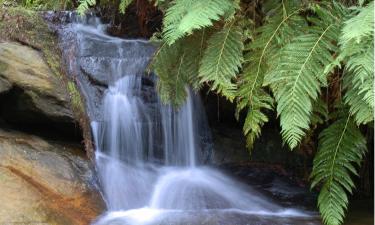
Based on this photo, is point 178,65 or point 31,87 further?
point 31,87

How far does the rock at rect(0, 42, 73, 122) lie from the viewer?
13.3ft

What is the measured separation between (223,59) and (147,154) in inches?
79.9

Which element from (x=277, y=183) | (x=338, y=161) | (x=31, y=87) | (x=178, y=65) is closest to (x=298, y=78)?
(x=338, y=161)

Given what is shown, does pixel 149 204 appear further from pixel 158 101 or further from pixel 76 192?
pixel 158 101

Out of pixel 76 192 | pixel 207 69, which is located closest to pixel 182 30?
pixel 207 69

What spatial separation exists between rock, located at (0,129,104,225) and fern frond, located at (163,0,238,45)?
1.49 meters

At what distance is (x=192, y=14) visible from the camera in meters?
2.79

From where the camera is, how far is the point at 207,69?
3.10 metres

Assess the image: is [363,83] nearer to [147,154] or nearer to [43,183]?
[43,183]

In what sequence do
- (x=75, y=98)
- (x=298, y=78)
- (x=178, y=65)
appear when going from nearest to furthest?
(x=298, y=78)
(x=178, y=65)
(x=75, y=98)

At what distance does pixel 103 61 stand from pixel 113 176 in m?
1.54

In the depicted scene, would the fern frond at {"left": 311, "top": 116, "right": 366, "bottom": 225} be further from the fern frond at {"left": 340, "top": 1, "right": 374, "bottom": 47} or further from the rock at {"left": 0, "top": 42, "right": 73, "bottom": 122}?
the rock at {"left": 0, "top": 42, "right": 73, "bottom": 122}

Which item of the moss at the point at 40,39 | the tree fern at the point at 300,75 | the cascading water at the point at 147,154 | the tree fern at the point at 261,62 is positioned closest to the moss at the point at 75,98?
the moss at the point at 40,39

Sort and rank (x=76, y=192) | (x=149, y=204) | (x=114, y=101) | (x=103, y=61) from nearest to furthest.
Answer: (x=76, y=192), (x=149, y=204), (x=114, y=101), (x=103, y=61)
